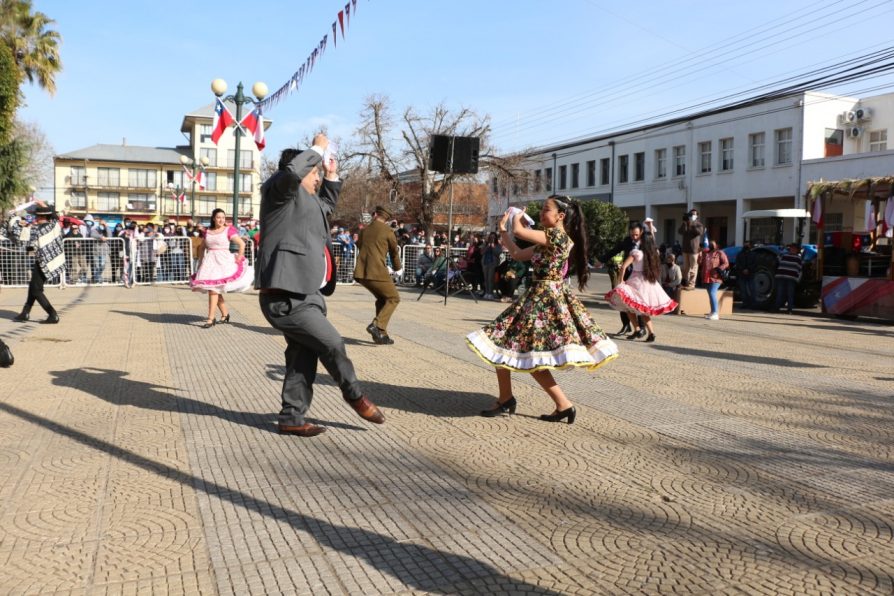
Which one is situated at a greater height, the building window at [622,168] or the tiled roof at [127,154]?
the tiled roof at [127,154]

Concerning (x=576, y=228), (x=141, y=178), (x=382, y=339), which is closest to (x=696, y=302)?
(x=382, y=339)

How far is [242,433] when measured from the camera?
5.05 m

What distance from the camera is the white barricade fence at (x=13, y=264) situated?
19469 mm

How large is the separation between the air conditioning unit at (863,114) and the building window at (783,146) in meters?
3.15

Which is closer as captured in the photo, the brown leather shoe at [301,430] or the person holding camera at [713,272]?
the brown leather shoe at [301,430]

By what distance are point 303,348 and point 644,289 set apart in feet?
20.8

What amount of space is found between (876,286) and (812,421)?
35.5 ft

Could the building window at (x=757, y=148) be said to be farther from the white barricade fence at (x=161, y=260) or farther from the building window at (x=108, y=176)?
the building window at (x=108, y=176)

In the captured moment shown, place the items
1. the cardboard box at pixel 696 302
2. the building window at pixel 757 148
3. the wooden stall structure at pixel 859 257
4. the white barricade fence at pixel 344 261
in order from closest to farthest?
the wooden stall structure at pixel 859 257, the cardboard box at pixel 696 302, the white barricade fence at pixel 344 261, the building window at pixel 757 148

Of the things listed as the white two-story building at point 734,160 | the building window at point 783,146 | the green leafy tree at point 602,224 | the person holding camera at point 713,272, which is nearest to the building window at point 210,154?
the white two-story building at point 734,160

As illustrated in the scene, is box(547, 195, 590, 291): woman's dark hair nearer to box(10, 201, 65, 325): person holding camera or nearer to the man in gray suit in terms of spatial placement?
the man in gray suit

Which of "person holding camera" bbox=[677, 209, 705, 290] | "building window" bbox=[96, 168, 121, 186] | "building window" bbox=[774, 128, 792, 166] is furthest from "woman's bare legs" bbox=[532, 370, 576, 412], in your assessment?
"building window" bbox=[96, 168, 121, 186]

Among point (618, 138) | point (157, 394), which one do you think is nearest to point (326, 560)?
point (157, 394)

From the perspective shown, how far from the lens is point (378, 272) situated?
9891 millimetres
